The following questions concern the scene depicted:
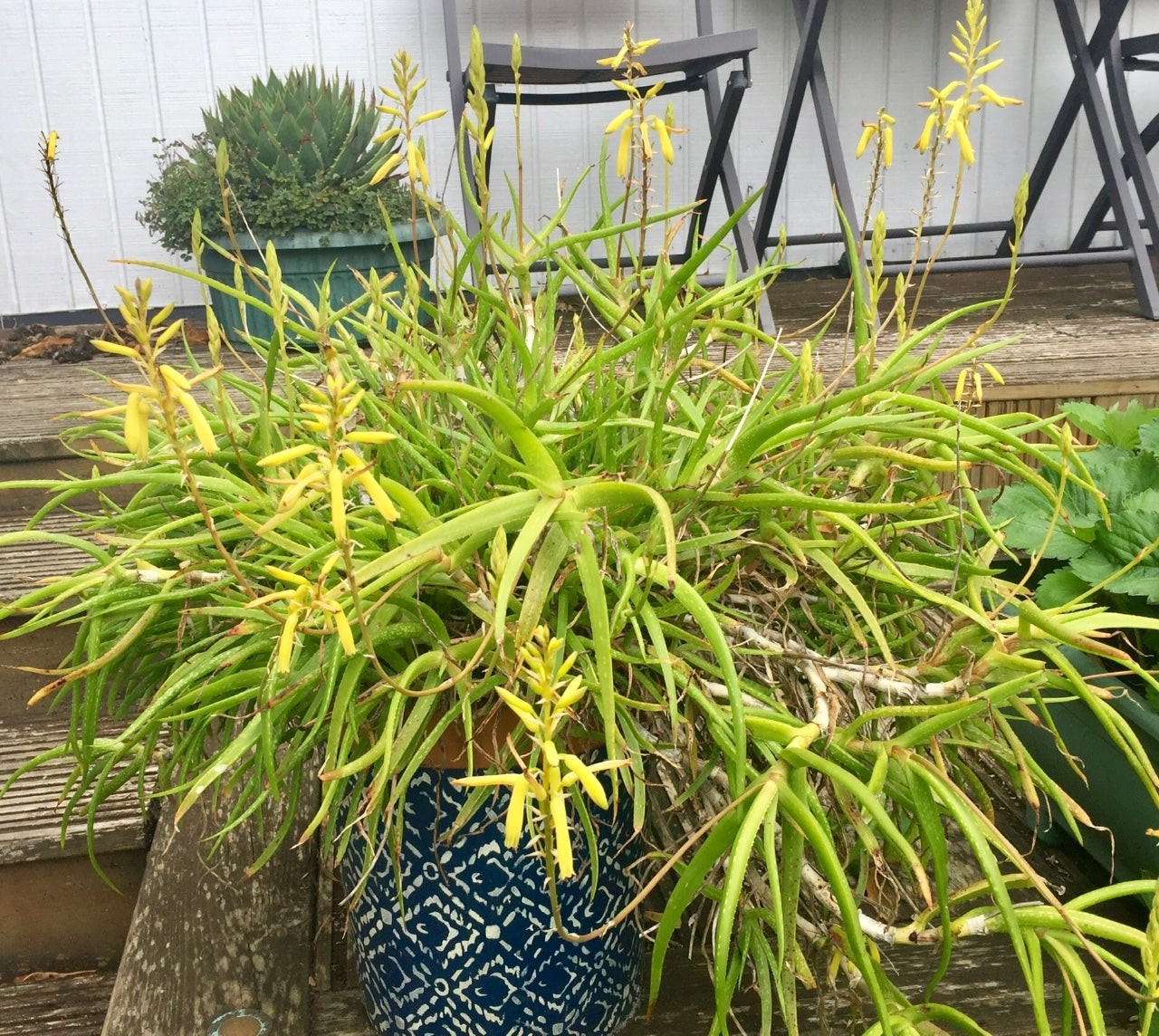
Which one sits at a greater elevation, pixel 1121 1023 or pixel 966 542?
pixel 966 542

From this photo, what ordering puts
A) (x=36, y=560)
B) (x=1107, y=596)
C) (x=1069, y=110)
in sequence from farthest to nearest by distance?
(x=1069, y=110)
(x=36, y=560)
(x=1107, y=596)

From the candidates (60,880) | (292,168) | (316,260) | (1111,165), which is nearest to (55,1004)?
(60,880)

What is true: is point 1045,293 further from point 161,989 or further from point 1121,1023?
point 161,989

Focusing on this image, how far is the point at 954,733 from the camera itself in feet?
2.01

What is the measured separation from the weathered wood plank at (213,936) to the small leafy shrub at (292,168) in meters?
1.27

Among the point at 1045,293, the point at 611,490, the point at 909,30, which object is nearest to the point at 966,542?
the point at 611,490

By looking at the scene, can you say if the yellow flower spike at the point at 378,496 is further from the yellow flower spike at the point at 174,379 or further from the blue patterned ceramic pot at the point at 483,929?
the blue patterned ceramic pot at the point at 483,929

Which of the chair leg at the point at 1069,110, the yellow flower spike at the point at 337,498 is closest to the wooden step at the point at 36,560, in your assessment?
the yellow flower spike at the point at 337,498

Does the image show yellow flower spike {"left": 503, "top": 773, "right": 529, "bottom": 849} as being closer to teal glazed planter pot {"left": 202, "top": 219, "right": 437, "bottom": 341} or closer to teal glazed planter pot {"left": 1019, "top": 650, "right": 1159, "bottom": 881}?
teal glazed planter pot {"left": 1019, "top": 650, "right": 1159, "bottom": 881}

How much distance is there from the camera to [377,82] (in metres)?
2.69

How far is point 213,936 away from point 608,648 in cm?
49

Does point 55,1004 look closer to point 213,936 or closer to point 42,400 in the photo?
point 213,936

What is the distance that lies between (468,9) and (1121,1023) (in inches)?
103

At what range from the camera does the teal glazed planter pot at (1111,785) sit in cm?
83
